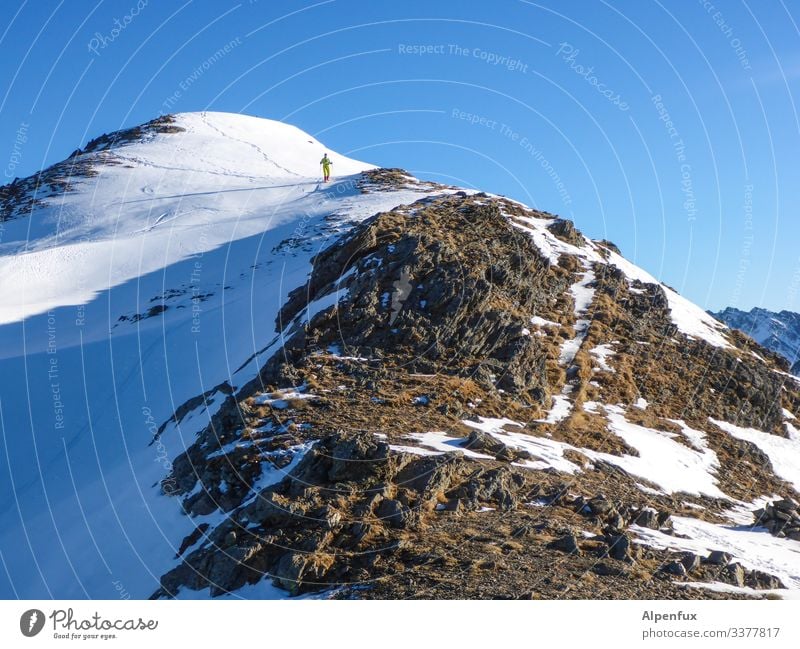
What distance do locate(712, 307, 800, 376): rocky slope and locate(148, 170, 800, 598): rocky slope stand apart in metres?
91.2

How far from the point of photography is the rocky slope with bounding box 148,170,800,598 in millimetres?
19688

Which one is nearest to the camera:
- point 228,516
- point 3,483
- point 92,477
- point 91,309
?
point 228,516

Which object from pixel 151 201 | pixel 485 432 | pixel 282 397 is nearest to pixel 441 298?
pixel 485 432

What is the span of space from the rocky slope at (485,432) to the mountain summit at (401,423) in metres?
0.11

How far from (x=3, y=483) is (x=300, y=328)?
15.5 meters

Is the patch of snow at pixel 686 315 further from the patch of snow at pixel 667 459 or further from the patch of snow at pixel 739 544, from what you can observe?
the patch of snow at pixel 739 544

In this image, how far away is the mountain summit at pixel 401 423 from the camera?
20.2 metres

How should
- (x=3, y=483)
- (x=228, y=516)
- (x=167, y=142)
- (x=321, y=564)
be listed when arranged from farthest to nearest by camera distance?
(x=167, y=142)
(x=3, y=483)
(x=228, y=516)
(x=321, y=564)

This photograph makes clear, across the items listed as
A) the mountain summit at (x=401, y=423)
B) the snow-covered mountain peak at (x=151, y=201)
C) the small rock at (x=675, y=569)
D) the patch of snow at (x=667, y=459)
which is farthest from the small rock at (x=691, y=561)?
the snow-covered mountain peak at (x=151, y=201)

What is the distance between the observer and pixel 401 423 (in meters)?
26.4

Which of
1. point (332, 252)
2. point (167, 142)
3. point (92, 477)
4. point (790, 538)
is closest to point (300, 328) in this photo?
point (332, 252)

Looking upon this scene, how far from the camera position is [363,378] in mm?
29531

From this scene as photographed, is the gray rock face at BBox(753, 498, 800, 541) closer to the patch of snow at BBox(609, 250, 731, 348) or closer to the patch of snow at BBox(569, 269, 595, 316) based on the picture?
the patch of snow at BBox(569, 269, 595, 316)

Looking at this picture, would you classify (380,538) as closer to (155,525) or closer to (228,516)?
(228,516)
